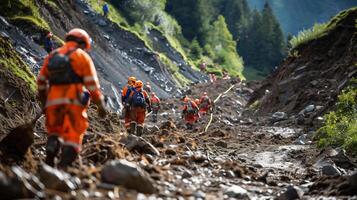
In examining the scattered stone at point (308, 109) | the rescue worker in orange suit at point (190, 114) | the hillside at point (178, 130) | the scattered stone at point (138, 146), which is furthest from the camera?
the rescue worker in orange suit at point (190, 114)

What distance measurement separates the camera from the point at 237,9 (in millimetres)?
109438

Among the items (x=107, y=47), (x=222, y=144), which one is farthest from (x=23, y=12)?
(x=222, y=144)

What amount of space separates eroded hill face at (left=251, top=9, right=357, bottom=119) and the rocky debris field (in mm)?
4445

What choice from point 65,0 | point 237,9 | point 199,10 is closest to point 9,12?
point 65,0

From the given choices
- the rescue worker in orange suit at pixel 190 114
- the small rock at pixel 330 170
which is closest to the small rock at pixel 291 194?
the small rock at pixel 330 170

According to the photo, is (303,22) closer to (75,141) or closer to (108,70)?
(108,70)

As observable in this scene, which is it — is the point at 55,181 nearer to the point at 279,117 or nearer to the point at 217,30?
the point at 279,117

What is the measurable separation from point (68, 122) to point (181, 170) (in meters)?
2.18

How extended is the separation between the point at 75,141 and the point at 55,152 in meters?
0.44

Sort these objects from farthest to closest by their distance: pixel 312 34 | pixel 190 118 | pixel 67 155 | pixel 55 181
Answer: pixel 312 34
pixel 190 118
pixel 67 155
pixel 55 181

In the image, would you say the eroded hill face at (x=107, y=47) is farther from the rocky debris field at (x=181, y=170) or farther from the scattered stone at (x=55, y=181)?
the scattered stone at (x=55, y=181)

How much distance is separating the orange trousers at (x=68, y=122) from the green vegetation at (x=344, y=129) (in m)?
6.38

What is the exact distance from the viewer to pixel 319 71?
22766mm

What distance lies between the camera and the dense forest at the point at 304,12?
607ft
